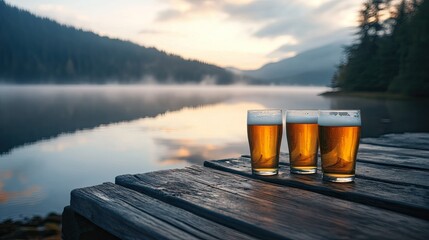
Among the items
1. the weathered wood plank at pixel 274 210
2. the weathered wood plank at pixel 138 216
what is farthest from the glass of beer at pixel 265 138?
the weathered wood plank at pixel 138 216

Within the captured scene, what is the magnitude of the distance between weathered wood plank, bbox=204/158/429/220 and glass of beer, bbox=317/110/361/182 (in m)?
0.06

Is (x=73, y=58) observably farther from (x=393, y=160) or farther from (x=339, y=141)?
(x=339, y=141)

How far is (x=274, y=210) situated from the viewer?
4.22ft

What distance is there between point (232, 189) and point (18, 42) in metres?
168

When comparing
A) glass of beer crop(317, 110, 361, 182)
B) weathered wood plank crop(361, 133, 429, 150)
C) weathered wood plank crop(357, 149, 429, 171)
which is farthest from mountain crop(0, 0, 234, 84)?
glass of beer crop(317, 110, 361, 182)

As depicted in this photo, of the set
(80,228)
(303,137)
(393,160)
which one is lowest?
(80,228)

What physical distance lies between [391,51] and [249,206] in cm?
5165

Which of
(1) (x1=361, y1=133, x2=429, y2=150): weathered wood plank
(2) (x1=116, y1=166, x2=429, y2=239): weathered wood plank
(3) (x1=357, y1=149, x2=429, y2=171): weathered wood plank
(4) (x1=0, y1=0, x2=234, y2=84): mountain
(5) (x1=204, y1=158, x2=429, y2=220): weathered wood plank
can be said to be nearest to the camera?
(2) (x1=116, y1=166, x2=429, y2=239): weathered wood plank

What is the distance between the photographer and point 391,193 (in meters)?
1.50

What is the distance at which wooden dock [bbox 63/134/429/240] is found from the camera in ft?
3.68

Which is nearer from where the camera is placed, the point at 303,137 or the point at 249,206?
the point at 249,206

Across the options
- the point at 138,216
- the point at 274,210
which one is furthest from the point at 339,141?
the point at 138,216

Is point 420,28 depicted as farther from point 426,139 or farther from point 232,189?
point 232,189

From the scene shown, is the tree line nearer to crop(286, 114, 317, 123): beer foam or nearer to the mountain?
crop(286, 114, 317, 123): beer foam
